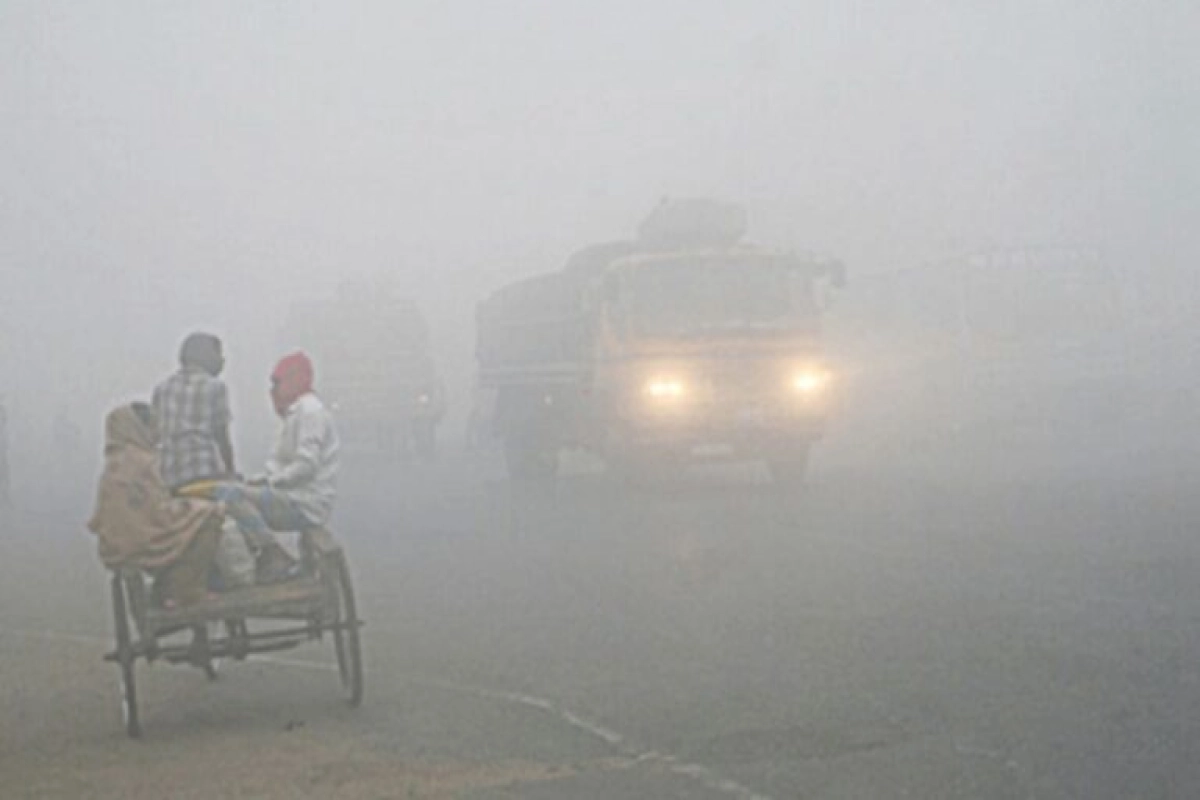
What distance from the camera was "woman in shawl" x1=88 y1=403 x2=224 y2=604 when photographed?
7.61 m

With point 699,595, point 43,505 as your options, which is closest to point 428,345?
point 43,505

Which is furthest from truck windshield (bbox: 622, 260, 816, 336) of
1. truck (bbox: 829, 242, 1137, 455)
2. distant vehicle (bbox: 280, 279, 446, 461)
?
distant vehicle (bbox: 280, 279, 446, 461)

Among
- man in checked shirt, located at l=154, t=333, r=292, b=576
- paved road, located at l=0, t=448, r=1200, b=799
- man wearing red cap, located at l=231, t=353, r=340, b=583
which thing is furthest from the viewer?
man in checked shirt, located at l=154, t=333, r=292, b=576

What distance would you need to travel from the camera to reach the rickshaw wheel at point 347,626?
7754 mm

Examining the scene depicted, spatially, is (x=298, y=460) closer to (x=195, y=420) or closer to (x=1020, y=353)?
(x=195, y=420)

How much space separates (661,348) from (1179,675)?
11858mm

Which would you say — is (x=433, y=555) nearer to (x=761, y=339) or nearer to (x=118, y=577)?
(x=761, y=339)

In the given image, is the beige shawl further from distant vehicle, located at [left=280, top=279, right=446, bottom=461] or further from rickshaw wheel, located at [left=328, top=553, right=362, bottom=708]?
distant vehicle, located at [left=280, top=279, right=446, bottom=461]

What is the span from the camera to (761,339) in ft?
63.3

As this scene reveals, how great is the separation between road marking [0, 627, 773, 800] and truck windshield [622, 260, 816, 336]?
9.66 m

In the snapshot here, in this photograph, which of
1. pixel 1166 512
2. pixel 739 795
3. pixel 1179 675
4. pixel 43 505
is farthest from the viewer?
pixel 43 505

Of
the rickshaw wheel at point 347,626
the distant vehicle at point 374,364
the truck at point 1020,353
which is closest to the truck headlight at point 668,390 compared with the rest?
the truck at point 1020,353

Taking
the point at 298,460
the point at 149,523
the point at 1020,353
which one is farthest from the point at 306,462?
the point at 1020,353

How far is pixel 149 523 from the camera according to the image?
765 cm
